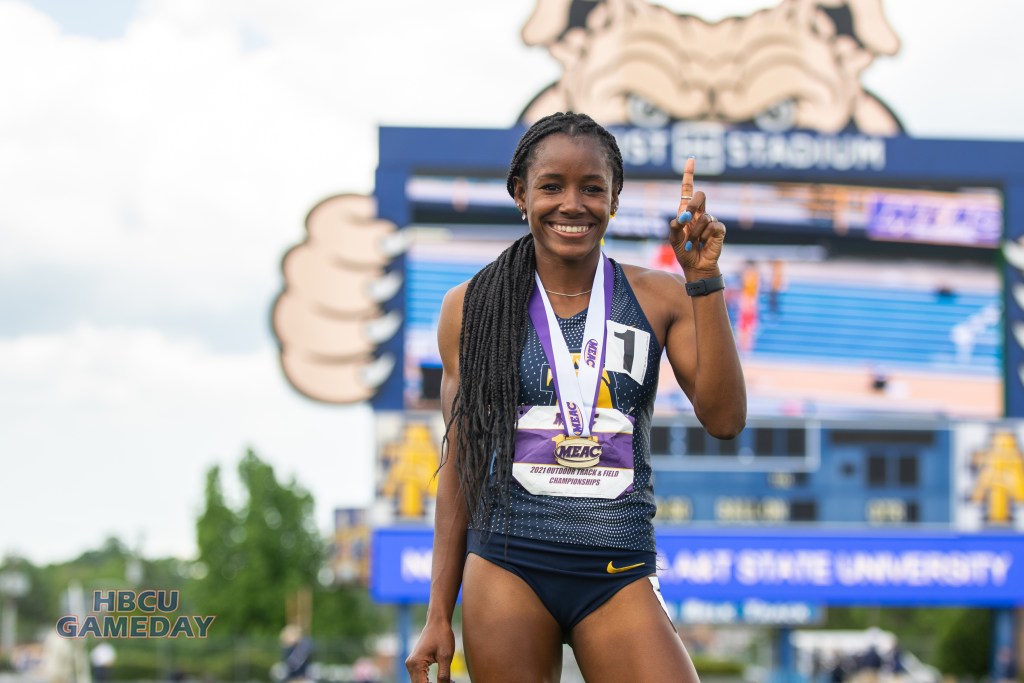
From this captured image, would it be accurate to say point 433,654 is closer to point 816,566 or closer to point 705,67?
point 816,566

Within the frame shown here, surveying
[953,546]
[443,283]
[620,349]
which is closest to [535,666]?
[620,349]

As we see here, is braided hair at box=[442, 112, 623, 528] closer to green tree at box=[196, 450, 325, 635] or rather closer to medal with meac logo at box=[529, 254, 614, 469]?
medal with meac logo at box=[529, 254, 614, 469]

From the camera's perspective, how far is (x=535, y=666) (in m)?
2.50

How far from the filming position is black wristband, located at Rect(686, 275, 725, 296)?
2.56 metres

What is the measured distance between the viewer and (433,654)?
259cm

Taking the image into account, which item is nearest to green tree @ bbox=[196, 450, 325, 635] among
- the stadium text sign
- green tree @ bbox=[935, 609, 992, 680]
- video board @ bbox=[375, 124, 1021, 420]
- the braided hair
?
green tree @ bbox=[935, 609, 992, 680]

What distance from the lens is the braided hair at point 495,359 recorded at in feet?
8.54

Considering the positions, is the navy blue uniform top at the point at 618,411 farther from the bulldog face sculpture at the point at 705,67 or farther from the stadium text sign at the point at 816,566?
the bulldog face sculpture at the point at 705,67

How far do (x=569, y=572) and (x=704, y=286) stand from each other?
0.61 metres

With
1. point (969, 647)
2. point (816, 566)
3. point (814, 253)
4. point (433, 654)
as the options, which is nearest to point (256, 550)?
point (969, 647)

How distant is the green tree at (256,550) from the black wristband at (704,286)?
110ft

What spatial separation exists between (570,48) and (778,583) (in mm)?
6140

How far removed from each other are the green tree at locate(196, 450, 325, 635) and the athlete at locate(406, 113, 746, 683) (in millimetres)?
33411

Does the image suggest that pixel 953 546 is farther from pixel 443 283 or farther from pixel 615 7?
pixel 615 7
